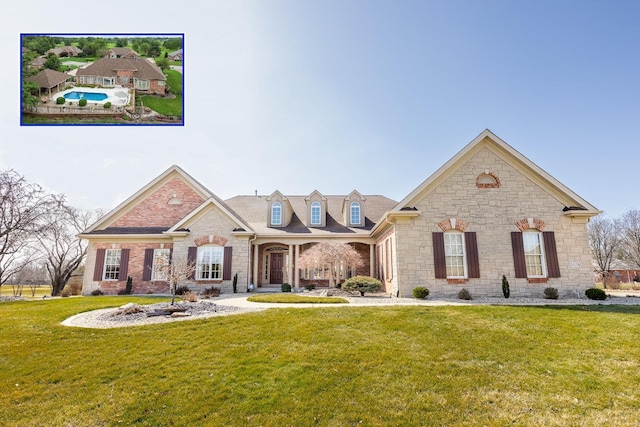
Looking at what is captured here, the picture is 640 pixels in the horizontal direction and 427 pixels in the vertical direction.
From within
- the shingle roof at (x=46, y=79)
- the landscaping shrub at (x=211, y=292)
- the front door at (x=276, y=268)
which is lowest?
the landscaping shrub at (x=211, y=292)

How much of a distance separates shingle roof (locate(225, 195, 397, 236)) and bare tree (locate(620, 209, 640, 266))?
36628 millimetres

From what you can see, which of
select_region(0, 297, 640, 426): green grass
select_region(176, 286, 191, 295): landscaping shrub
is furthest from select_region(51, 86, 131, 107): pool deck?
select_region(176, 286, 191, 295): landscaping shrub

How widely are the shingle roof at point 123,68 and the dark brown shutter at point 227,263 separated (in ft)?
35.8

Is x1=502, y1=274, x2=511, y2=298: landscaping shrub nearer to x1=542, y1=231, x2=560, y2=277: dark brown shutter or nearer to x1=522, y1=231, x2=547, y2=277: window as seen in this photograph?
x1=522, y1=231, x2=547, y2=277: window

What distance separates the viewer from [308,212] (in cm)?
2297

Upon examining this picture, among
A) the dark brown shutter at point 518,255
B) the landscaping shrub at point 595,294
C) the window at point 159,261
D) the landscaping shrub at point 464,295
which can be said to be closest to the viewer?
the landscaping shrub at point 595,294

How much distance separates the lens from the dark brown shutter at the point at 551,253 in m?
14.8

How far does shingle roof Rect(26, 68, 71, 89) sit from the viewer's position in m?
8.73

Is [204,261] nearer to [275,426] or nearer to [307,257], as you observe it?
Result: [307,257]

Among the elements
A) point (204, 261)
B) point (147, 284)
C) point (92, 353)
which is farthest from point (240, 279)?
point (92, 353)

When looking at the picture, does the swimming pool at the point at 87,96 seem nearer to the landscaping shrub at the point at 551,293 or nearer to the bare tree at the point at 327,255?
the bare tree at the point at 327,255

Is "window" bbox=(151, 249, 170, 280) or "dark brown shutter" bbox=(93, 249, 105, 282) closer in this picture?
"window" bbox=(151, 249, 170, 280)

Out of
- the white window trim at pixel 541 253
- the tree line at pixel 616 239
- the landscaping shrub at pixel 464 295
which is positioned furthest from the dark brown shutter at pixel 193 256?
the tree line at pixel 616 239

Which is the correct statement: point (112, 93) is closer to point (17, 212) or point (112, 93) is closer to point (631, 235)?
point (17, 212)
